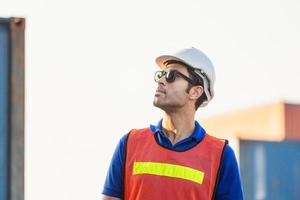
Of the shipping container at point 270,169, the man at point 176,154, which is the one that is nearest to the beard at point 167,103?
the man at point 176,154

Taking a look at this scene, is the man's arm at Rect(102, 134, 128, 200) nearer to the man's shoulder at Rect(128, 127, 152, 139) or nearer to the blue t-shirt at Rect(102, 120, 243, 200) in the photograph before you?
the blue t-shirt at Rect(102, 120, 243, 200)

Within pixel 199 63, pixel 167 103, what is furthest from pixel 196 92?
pixel 167 103

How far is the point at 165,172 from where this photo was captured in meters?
4.64

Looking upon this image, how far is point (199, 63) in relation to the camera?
4.84m

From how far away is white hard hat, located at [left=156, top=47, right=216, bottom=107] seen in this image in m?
4.81

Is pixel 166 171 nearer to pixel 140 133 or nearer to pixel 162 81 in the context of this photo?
pixel 140 133

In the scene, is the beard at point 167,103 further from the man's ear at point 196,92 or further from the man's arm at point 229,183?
the man's arm at point 229,183

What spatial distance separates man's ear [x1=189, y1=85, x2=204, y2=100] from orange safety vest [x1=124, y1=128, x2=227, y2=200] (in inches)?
9.9

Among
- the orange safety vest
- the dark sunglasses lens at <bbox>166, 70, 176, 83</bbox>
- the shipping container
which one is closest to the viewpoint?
the orange safety vest

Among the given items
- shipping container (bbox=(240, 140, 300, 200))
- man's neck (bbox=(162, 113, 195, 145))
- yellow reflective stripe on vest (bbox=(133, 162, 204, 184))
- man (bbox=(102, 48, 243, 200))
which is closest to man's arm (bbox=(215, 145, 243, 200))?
man (bbox=(102, 48, 243, 200))

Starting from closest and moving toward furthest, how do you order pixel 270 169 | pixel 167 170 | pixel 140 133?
pixel 167 170, pixel 140 133, pixel 270 169

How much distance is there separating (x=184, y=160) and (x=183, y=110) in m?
0.24

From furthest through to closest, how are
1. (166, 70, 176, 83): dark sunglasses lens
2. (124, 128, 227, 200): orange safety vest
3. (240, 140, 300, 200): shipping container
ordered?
1. (240, 140, 300, 200): shipping container
2. (166, 70, 176, 83): dark sunglasses lens
3. (124, 128, 227, 200): orange safety vest

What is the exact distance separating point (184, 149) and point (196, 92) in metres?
0.30
